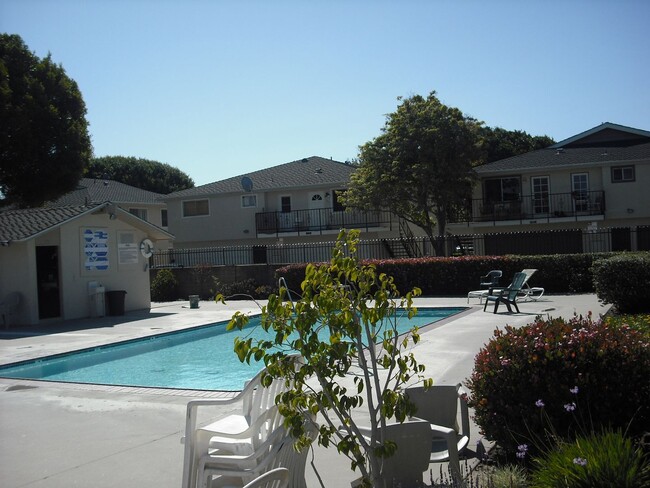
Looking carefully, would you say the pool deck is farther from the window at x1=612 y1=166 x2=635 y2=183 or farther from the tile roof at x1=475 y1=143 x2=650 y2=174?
the window at x1=612 y1=166 x2=635 y2=183

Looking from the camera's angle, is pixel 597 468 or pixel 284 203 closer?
pixel 597 468

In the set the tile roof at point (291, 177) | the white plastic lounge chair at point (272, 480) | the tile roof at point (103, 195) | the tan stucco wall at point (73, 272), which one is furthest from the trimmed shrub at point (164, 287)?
the white plastic lounge chair at point (272, 480)

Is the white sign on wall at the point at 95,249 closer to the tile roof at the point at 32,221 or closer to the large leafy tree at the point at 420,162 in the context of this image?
the tile roof at the point at 32,221

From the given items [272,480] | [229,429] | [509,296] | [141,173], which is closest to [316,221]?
[509,296]

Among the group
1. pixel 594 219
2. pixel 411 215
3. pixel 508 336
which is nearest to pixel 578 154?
pixel 594 219

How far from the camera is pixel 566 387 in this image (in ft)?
A: 15.9

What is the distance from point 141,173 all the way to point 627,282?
57.6 m

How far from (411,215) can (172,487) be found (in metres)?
28.8

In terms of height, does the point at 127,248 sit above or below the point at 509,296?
above

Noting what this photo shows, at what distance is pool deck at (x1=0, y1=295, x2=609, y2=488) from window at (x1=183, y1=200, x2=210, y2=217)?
25.0m

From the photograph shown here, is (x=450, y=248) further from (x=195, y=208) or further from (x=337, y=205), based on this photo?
(x=195, y=208)

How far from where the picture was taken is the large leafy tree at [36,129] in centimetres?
2445

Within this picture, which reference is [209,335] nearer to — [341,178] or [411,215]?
[411,215]

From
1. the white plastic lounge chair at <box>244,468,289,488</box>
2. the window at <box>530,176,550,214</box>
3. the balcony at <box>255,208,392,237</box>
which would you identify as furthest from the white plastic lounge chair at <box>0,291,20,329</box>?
the window at <box>530,176,550,214</box>
